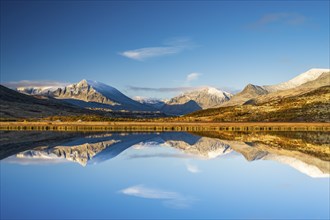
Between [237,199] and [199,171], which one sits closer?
[237,199]

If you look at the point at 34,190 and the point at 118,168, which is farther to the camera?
the point at 118,168

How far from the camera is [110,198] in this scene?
25.2 meters

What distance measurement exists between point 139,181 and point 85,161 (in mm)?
14895

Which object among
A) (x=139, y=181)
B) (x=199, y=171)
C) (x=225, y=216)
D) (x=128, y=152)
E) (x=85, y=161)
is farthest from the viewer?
(x=128, y=152)

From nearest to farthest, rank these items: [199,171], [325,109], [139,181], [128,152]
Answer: [139,181]
[199,171]
[128,152]
[325,109]

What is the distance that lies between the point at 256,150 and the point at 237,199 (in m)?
29.1

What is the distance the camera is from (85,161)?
147ft

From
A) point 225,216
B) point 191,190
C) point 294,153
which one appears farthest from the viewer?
point 294,153

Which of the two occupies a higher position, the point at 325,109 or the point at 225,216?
the point at 325,109

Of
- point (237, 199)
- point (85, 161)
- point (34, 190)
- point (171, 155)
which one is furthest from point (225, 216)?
point (171, 155)

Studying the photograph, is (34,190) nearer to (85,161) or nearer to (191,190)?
(191,190)

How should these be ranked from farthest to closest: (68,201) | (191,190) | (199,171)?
(199,171), (191,190), (68,201)

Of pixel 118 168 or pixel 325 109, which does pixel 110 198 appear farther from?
pixel 325 109

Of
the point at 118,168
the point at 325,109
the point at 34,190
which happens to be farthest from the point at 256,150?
the point at 325,109
